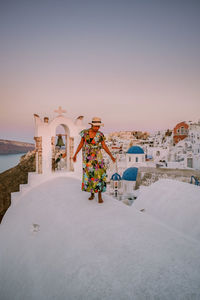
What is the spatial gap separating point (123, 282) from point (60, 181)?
4286mm

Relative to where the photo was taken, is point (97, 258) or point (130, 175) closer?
point (97, 258)

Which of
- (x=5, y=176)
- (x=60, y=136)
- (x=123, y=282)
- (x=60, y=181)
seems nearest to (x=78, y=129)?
(x=60, y=136)

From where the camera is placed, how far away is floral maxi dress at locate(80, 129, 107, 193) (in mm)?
3930

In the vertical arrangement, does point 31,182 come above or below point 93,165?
below

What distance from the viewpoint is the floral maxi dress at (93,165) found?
12.9 ft

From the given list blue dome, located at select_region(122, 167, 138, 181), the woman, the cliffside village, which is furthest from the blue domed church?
the woman

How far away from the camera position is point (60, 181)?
5785mm

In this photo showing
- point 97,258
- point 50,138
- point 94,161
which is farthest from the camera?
point 50,138

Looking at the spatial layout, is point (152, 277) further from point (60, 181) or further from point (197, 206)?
point (60, 181)

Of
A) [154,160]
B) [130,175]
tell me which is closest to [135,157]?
[130,175]

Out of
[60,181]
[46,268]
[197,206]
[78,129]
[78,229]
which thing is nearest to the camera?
[46,268]

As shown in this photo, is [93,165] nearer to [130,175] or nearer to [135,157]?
[130,175]

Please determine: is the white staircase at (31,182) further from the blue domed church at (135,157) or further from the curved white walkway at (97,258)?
the blue domed church at (135,157)

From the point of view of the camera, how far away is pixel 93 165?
3961mm
